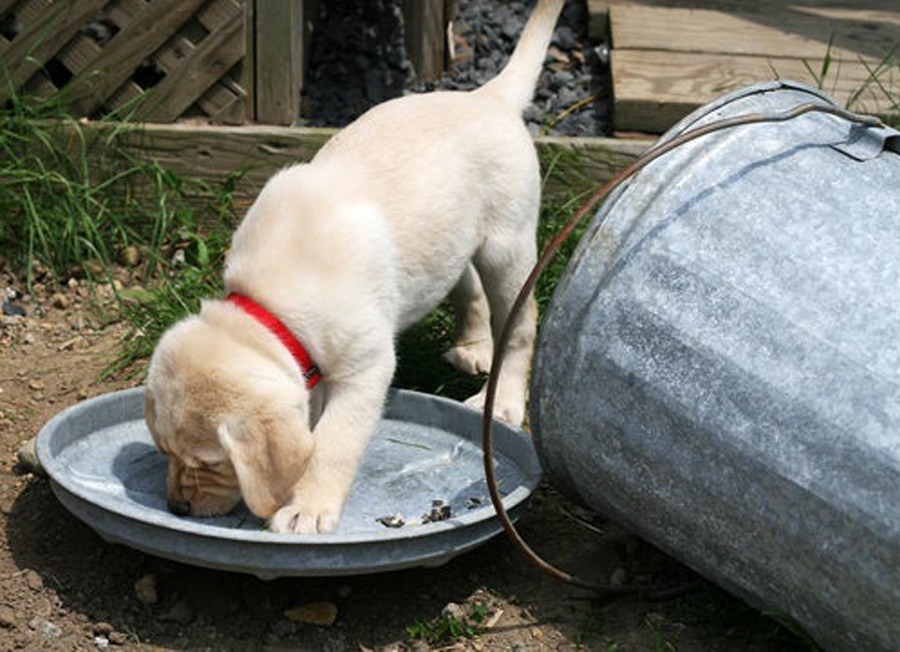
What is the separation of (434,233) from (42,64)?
2056 mm

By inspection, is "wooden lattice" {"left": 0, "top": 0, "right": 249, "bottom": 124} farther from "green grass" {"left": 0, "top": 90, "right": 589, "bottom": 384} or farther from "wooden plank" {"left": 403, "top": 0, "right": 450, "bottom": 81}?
"wooden plank" {"left": 403, "top": 0, "right": 450, "bottom": 81}

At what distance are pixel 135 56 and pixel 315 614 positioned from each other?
2.55m

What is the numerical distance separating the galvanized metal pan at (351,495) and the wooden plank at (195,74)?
5.36 ft

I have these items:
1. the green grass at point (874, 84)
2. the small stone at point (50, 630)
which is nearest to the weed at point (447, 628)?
the small stone at point (50, 630)

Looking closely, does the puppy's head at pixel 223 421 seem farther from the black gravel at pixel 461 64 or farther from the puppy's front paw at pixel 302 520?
the black gravel at pixel 461 64

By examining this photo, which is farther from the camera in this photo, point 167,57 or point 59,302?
point 167,57

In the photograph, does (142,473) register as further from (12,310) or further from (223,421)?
(12,310)

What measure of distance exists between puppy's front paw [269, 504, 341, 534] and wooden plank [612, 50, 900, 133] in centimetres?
245

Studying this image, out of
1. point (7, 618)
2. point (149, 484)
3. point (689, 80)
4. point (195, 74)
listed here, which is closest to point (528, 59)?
point (689, 80)

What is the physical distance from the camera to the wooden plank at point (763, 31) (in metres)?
5.76

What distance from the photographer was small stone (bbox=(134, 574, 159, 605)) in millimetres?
3326

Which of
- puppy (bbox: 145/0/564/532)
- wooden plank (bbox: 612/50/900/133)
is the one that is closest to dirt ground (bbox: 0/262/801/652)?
puppy (bbox: 145/0/564/532)

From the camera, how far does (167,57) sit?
5.10 metres

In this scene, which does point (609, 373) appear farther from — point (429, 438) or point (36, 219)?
point (36, 219)
